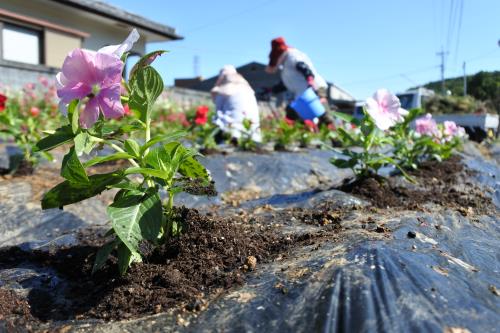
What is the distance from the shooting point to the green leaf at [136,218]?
1.27m

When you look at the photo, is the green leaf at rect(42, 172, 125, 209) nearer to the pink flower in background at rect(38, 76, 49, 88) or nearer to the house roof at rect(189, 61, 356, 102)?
the pink flower in background at rect(38, 76, 49, 88)

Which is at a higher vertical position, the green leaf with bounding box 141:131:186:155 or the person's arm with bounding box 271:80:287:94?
the person's arm with bounding box 271:80:287:94

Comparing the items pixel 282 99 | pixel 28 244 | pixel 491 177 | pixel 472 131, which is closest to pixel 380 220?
pixel 28 244

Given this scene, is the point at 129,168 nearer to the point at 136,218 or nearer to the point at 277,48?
the point at 136,218

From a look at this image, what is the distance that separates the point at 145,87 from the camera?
54.9 inches

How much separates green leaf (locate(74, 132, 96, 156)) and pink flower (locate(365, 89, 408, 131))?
1.52m

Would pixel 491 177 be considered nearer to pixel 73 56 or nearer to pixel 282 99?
pixel 73 56

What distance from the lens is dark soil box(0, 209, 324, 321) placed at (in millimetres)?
1327

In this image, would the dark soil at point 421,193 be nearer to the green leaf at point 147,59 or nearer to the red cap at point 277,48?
the green leaf at point 147,59

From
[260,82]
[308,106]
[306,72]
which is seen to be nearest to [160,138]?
[308,106]

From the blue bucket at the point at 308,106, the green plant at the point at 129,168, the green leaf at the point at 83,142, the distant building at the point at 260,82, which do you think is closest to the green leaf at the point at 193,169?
the green plant at the point at 129,168

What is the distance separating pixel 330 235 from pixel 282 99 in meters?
13.5

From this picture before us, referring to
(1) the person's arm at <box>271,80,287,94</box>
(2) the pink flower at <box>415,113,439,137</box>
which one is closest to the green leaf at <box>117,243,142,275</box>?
(2) the pink flower at <box>415,113,439,137</box>

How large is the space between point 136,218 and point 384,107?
1615mm
